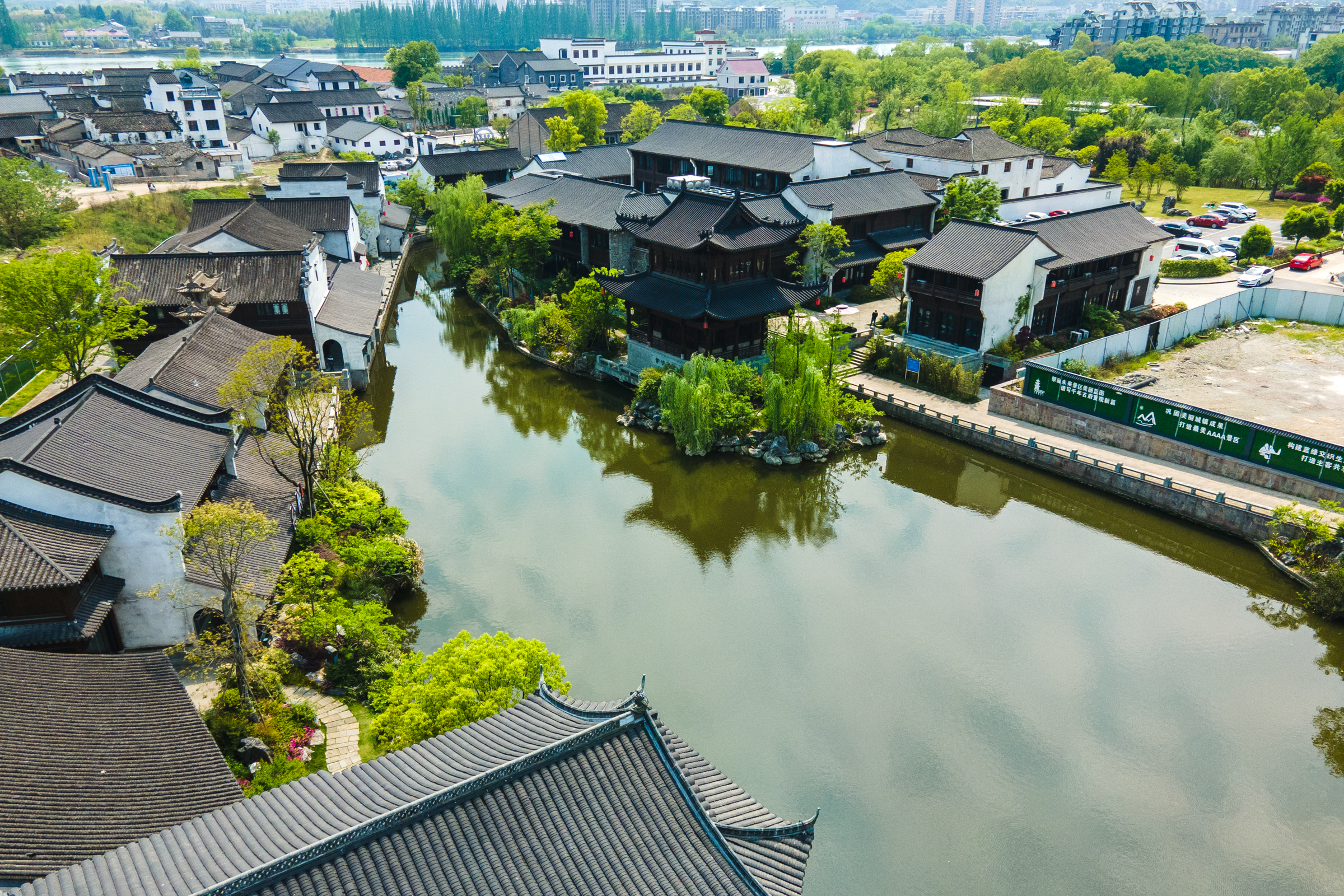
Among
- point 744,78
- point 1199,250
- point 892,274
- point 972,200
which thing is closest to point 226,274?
point 892,274

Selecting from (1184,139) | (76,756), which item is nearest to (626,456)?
(76,756)

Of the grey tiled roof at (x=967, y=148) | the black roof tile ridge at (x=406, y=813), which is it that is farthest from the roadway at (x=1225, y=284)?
the black roof tile ridge at (x=406, y=813)

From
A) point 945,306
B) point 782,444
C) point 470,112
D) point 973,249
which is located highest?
point 470,112

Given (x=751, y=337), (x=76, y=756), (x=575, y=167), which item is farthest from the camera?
(x=575, y=167)

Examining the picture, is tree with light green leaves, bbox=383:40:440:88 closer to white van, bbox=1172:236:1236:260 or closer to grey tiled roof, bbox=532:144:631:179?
grey tiled roof, bbox=532:144:631:179

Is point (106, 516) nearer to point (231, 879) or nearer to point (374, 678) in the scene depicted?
point (374, 678)

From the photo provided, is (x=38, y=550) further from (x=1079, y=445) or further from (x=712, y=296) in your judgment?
(x=1079, y=445)

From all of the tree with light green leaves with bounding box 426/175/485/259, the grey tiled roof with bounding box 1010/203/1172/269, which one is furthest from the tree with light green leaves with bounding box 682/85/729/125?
the grey tiled roof with bounding box 1010/203/1172/269
